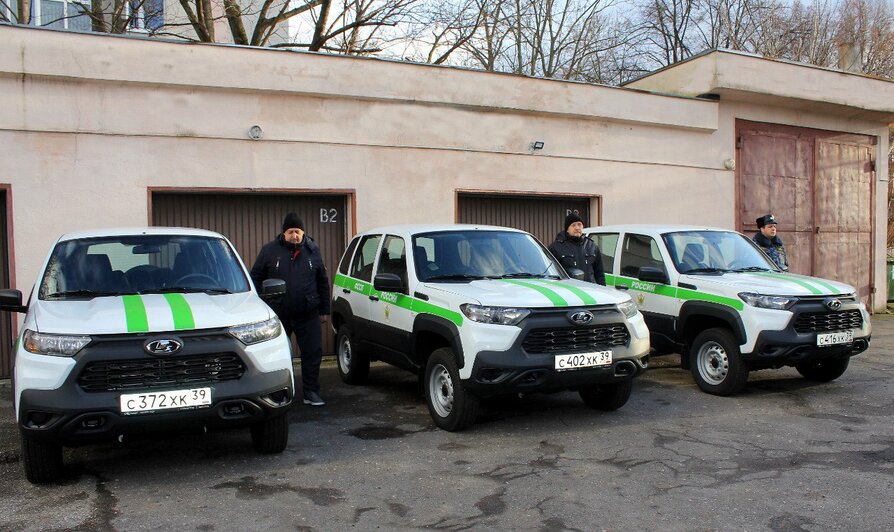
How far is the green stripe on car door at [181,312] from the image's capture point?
508cm

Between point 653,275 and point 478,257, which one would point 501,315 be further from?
point 653,275

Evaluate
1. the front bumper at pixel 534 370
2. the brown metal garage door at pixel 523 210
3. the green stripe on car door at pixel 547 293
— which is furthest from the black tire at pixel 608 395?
the brown metal garage door at pixel 523 210

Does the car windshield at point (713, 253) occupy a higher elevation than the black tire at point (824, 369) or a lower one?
higher

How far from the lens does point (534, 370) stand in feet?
19.7

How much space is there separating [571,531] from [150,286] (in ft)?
11.5

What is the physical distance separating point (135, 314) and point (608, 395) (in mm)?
3984

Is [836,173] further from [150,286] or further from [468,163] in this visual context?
[150,286]

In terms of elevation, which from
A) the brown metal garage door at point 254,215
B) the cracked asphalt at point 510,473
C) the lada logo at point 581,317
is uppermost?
the brown metal garage door at point 254,215

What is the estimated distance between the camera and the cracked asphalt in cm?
451

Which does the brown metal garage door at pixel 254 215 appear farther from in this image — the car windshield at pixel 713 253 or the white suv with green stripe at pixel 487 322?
the car windshield at pixel 713 253

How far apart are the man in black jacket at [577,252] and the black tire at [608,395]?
1722 millimetres

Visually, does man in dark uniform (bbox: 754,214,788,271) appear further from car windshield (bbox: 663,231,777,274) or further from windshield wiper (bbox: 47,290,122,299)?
windshield wiper (bbox: 47,290,122,299)

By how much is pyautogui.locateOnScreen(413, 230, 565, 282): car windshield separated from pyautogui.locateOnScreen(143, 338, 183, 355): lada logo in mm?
2485

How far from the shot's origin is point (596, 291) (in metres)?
6.69
